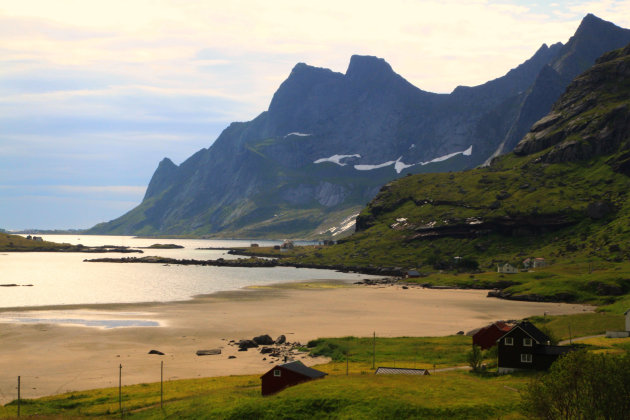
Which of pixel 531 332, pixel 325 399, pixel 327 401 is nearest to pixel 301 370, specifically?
pixel 325 399

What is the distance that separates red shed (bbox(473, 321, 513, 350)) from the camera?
81.7 metres

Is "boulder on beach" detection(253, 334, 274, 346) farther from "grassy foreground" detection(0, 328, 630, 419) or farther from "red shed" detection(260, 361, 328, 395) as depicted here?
"red shed" detection(260, 361, 328, 395)

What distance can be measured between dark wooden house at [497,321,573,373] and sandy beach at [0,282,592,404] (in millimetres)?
27154

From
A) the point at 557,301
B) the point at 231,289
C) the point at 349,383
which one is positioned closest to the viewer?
the point at 349,383

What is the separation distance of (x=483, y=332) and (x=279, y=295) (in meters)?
91.3

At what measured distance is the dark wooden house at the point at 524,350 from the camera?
6838cm

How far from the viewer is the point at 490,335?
82562mm

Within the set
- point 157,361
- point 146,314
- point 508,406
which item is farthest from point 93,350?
point 508,406

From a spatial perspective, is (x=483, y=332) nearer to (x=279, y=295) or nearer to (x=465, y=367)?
(x=465, y=367)

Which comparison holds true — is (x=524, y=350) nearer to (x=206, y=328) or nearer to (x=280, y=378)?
(x=280, y=378)

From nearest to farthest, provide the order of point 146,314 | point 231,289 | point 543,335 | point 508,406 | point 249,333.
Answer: point 508,406
point 543,335
point 249,333
point 146,314
point 231,289

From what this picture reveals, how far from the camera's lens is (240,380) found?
238 ft

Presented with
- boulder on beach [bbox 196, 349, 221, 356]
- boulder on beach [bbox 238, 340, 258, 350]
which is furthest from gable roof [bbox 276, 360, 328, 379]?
boulder on beach [bbox 238, 340, 258, 350]

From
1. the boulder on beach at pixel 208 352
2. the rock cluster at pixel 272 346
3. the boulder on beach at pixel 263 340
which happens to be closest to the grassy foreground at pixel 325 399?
the rock cluster at pixel 272 346
